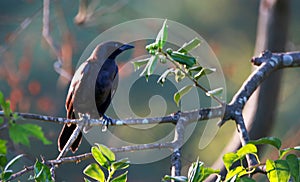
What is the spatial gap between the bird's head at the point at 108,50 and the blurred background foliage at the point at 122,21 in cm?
108

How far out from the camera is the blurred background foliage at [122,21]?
555cm

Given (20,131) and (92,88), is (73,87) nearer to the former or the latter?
(92,88)

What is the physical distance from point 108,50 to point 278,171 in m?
2.14

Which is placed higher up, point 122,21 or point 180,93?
point 122,21

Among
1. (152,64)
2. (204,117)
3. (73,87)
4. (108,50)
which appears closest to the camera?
(152,64)

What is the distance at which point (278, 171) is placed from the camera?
5.05 ft

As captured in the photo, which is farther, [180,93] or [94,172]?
[180,93]

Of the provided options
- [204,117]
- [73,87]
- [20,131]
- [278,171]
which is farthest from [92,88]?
[278,171]

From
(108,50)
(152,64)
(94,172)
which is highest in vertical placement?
(108,50)

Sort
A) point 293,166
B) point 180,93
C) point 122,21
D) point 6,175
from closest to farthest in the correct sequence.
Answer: point 293,166, point 6,175, point 180,93, point 122,21

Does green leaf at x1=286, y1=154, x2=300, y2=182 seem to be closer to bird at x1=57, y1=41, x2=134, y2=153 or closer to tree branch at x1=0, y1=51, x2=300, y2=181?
tree branch at x1=0, y1=51, x2=300, y2=181

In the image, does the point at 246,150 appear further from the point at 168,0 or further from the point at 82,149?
the point at 168,0

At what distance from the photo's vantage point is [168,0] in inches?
322

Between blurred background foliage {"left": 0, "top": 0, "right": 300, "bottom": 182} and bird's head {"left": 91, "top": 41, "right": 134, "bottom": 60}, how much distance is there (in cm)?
108
